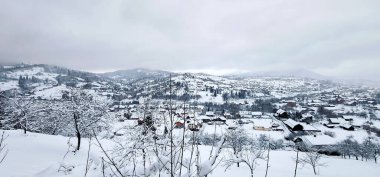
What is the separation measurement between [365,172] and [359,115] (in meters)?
72.9

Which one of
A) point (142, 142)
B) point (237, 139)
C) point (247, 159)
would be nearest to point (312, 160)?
point (237, 139)

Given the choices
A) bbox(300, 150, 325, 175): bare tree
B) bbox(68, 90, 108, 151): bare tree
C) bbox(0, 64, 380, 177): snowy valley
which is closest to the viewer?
bbox(0, 64, 380, 177): snowy valley

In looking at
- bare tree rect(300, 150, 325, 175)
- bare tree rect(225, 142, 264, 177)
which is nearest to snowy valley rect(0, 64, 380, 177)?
bare tree rect(225, 142, 264, 177)

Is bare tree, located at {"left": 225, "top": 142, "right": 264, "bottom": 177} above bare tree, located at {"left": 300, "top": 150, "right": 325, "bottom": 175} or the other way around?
above

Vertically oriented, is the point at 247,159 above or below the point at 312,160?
above

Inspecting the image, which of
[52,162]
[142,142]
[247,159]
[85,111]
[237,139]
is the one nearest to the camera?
[142,142]

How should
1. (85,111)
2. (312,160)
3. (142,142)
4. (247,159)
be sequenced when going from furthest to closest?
(312,160) < (85,111) < (247,159) < (142,142)

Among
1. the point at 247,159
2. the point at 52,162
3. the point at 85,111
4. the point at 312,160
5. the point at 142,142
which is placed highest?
the point at 142,142

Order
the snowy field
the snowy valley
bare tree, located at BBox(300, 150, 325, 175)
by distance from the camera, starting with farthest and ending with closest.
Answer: bare tree, located at BBox(300, 150, 325, 175), the snowy field, the snowy valley

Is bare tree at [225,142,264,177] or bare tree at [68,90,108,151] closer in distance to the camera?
bare tree at [225,142,264,177]

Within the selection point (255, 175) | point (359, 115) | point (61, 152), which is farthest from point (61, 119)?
point (359, 115)

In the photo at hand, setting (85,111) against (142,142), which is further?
(85,111)

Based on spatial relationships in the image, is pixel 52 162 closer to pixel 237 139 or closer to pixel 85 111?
pixel 85 111

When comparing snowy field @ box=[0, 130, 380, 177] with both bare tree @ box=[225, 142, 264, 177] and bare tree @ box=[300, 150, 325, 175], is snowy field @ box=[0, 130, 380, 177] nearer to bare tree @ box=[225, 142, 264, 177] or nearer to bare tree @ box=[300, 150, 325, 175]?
bare tree @ box=[300, 150, 325, 175]
